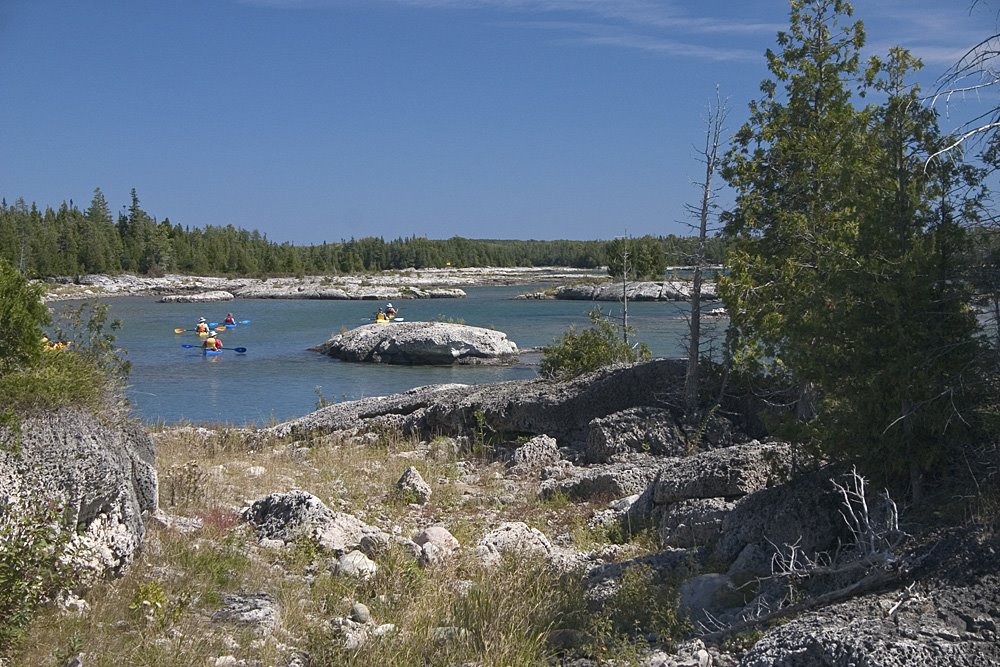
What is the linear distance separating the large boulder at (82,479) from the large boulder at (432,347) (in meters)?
33.7

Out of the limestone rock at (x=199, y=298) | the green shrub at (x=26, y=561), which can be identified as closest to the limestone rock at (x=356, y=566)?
the green shrub at (x=26, y=561)

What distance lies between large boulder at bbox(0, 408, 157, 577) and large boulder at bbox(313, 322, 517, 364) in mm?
33722

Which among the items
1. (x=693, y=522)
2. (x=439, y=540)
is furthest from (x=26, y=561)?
(x=693, y=522)

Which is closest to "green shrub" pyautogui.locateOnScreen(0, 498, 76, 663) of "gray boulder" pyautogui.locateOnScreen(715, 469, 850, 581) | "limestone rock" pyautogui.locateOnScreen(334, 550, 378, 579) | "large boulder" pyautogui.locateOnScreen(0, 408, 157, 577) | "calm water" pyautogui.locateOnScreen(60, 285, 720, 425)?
"large boulder" pyautogui.locateOnScreen(0, 408, 157, 577)

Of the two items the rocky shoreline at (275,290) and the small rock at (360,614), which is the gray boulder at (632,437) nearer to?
the small rock at (360,614)

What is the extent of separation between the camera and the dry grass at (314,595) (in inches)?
215

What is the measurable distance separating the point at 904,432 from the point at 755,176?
8429mm

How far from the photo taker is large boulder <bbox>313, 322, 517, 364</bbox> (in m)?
41.3

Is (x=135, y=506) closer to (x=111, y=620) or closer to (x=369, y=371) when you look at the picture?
(x=111, y=620)

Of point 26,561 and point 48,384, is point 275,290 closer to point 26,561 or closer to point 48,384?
point 48,384

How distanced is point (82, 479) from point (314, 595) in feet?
6.10

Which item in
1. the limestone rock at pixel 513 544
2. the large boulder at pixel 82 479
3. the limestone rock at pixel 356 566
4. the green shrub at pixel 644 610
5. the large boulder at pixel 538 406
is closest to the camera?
the green shrub at pixel 644 610

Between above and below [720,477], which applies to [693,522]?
below

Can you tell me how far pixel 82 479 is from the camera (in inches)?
249
